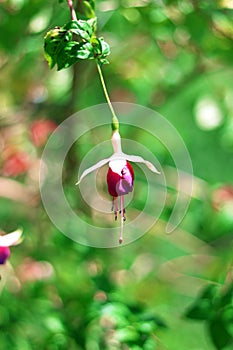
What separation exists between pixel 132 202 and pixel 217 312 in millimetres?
472

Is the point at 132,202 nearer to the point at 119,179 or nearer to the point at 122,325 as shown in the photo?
the point at 122,325

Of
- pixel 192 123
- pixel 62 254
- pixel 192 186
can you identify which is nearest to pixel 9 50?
pixel 62 254

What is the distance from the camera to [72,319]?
43.8 inches

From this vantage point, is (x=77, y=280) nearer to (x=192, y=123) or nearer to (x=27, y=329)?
(x=27, y=329)

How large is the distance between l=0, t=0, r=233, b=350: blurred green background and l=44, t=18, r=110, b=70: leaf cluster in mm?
360

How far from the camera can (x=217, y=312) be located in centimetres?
101

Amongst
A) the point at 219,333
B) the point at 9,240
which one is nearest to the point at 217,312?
the point at 219,333

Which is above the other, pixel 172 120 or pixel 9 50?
pixel 9 50

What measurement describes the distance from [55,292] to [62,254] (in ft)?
A: 0.26

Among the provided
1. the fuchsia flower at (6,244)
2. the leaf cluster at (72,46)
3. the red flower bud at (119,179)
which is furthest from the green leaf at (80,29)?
the fuchsia flower at (6,244)

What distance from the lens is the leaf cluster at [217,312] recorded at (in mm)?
987

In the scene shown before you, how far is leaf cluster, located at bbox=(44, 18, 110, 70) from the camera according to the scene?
0.69 meters

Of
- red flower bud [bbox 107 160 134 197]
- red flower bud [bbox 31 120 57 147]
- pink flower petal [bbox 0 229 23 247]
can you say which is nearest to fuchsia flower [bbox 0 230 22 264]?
pink flower petal [bbox 0 229 23 247]

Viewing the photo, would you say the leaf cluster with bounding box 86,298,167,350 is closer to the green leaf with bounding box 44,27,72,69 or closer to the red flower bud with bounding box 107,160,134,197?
the red flower bud with bounding box 107,160,134,197
